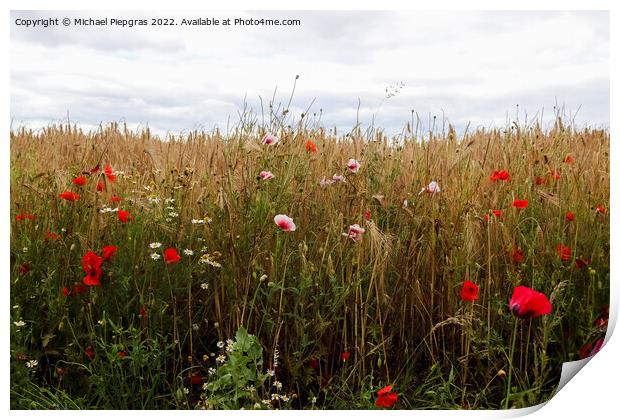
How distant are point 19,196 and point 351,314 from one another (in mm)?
1191

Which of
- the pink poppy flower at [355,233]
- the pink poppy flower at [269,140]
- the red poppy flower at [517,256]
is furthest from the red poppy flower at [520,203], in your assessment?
the pink poppy flower at [269,140]

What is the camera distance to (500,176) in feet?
7.73

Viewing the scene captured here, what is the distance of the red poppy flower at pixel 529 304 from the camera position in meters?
2.12

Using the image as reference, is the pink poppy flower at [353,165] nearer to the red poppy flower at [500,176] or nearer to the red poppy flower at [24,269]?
the red poppy flower at [500,176]

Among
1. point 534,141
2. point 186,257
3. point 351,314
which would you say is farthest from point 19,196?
point 534,141

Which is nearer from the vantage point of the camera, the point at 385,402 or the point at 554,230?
the point at 385,402

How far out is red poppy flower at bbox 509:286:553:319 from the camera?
2.12 meters

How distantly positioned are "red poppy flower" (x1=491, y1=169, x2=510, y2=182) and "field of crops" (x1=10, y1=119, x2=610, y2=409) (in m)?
0.01

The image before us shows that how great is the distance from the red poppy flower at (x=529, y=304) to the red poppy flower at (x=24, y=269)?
1589mm

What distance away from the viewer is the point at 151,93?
2.23m

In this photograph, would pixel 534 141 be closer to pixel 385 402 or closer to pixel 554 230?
pixel 554 230

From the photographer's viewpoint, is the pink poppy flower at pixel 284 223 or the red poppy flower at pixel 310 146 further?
the red poppy flower at pixel 310 146

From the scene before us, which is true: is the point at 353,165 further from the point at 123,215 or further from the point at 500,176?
the point at 123,215

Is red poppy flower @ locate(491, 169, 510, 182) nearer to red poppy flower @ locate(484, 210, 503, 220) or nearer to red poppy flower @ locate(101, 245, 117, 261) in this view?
red poppy flower @ locate(484, 210, 503, 220)
